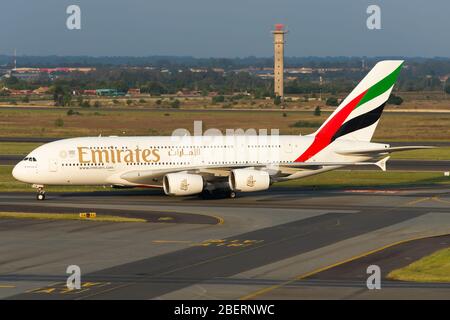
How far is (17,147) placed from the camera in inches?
4277

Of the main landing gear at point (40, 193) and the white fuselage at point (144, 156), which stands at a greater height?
the white fuselage at point (144, 156)

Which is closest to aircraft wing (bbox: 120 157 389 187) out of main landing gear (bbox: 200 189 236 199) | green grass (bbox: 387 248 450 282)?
main landing gear (bbox: 200 189 236 199)

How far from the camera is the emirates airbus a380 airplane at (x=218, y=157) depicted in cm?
6462

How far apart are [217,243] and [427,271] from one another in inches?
473

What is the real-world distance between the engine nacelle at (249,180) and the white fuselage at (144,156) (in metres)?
1.97

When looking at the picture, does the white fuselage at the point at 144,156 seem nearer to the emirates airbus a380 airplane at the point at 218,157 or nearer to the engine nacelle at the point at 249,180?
the emirates airbus a380 airplane at the point at 218,157

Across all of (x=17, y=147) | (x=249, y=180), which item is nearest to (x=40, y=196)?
(x=249, y=180)

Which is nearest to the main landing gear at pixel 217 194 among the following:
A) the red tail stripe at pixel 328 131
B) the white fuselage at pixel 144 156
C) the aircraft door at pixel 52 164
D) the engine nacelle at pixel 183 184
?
the white fuselage at pixel 144 156

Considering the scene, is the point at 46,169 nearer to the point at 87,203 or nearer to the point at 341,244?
the point at 87,203

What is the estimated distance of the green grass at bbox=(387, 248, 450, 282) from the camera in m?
38.5

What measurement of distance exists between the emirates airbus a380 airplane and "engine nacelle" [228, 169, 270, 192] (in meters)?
0.07

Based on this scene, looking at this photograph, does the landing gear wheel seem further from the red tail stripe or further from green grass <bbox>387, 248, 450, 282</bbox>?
green grass <bbox>387, 248, 450, 282</bbox>
